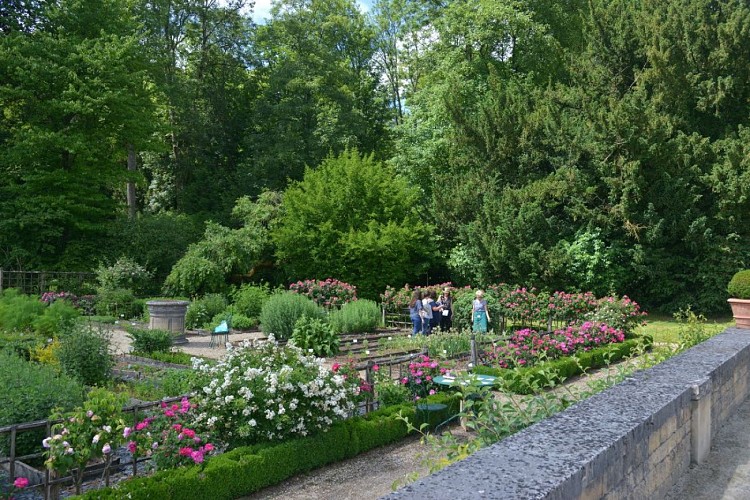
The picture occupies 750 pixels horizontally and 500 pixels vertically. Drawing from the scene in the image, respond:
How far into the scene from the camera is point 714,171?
67.4 ft

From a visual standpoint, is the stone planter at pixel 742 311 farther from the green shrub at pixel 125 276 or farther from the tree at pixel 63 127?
the tree at pixel 63 127

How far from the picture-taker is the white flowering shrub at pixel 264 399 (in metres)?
6.30

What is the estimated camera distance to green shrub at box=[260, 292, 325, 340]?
15.6 meters

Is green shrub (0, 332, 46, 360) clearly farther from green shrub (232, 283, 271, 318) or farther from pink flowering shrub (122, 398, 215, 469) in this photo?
green shrub (232, 283, 271, 318)

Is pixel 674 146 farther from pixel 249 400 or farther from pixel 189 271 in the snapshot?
pixel 249 400

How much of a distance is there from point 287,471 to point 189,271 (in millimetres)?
16628

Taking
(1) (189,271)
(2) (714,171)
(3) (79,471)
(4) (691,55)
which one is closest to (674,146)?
(2) (714,171)

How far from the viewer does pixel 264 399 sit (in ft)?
20.8

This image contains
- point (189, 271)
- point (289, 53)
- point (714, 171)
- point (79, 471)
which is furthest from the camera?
point (289, 53)

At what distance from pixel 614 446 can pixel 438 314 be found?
13.2m

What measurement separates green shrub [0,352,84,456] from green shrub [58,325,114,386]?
1.99 meters

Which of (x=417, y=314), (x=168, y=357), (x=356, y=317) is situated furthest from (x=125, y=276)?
(x=417, y=314)

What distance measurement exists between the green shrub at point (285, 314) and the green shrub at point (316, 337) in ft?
4.50

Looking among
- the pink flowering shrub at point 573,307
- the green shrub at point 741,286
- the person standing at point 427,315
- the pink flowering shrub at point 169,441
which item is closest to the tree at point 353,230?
the person standing at point 427,315
